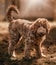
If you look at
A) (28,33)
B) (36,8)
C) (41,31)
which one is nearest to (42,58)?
(28,33)

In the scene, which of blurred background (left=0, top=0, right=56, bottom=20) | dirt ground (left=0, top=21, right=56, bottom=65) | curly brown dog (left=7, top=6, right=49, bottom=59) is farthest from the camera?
blurred background (left=0, top=0, right=56, bottom=20)

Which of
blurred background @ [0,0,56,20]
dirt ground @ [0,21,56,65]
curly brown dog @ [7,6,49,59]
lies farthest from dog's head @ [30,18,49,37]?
blurred background @ [0,0,56,20]

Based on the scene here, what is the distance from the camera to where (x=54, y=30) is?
7391mm

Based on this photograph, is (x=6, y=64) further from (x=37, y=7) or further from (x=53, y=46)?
(x=37, y=7)

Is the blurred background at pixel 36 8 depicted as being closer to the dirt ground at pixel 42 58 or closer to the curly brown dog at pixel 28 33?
the dirt ground at pixel 42 58

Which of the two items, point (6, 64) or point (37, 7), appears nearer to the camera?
point (6, 64)

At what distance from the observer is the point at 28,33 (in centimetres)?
509

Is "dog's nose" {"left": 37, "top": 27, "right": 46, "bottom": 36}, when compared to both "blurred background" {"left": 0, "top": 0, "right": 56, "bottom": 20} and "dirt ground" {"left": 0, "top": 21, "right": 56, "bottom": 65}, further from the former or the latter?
"blurred background" {"left": 0, "top": 0, "right": 56, "bottom": 20}

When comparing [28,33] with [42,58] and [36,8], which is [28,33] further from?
[36,8]

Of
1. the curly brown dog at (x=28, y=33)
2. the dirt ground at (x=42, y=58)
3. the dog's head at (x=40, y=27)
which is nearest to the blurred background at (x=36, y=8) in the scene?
the dirt ground at (x=42, y=58)

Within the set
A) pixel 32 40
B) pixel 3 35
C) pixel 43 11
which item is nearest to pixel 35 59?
pixel 32 40

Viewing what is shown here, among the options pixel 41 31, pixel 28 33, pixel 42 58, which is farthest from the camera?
pixel 42 58

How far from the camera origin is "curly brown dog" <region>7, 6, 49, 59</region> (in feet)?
15.8

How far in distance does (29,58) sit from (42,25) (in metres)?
0.90
